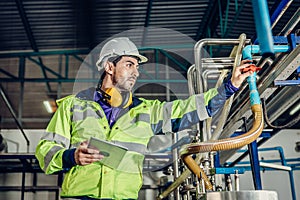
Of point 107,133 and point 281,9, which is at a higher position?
point 281,9

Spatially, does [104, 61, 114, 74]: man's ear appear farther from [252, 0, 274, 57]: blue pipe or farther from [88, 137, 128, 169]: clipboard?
[252, 0, 274, 57]: blue pipe

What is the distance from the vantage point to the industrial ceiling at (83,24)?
19.3ft

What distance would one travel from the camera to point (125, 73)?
220 cm

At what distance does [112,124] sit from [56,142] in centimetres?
29

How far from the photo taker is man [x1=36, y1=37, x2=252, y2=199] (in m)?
1.80

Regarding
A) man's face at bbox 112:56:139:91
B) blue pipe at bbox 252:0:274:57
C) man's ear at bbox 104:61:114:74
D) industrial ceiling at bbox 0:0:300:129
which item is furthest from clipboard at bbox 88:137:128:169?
industrial ceiling at bbox 0:0:300:129

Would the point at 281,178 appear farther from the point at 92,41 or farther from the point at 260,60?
the point at 260,60

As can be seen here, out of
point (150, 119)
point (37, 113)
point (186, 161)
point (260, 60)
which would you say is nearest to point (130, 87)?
point (150, 119)

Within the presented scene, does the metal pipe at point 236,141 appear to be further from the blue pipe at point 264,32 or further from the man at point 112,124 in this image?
the blue pipe at point 264,32

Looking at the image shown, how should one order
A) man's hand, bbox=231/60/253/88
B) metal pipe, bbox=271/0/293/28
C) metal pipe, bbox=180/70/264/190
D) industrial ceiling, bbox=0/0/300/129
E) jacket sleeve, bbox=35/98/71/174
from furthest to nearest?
industrial ceiling, bbox=0/0/300/129 → metal pipe, bbox=271/0/293/28 → man's hand, bbox=231/60/253/88 → jacket sleeve, bbox=35/98/71/174 → metal pipe, bbox=180/70/264/190

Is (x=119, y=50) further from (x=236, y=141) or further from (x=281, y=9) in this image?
(x=236, y=141)

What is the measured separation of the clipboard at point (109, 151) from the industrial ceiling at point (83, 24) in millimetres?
4066

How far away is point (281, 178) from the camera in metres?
7.54

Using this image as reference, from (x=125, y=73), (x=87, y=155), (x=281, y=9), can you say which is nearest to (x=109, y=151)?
(x=87, y=155)
